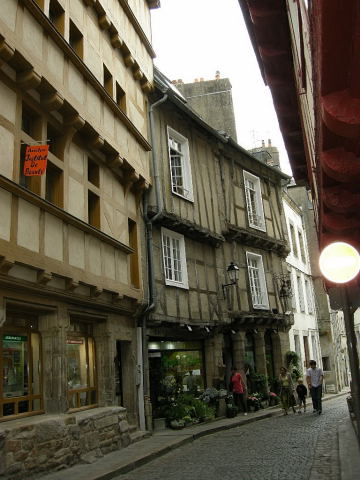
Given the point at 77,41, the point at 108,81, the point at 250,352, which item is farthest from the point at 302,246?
the point at 77,41

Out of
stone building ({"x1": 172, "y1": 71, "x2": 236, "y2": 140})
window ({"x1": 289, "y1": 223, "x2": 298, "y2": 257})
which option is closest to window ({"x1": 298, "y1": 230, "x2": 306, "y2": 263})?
window ({"x1": 289, "y1": 223, "x2": 298, "y2": 257})

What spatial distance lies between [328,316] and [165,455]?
63.0ft

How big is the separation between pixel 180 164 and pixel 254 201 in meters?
5.16

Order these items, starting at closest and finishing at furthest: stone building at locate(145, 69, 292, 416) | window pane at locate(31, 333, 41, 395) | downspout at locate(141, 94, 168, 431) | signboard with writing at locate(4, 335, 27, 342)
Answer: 1. signboard with writing at locate(4, 335, 27, 342)
2. window pane at locate(31, 333, 41, 395)
3. downspout at locate(141, 94, 168, 431)
4. stone building at locate(145, 69, 292, 416)

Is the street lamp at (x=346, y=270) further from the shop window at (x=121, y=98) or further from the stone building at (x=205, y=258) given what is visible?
the shop window at (x=121, y=98)

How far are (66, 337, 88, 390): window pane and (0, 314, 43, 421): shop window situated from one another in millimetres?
853

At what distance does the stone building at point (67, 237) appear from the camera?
6961 mm

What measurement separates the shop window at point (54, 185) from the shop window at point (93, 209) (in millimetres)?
1255

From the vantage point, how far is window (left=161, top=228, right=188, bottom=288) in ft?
42.7

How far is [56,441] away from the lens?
7156 millimetres

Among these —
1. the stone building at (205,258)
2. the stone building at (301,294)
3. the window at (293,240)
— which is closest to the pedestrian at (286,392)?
the stone building at (205,258)

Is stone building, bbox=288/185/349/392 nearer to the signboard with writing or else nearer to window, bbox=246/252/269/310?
window, bbox=246/252/269/310

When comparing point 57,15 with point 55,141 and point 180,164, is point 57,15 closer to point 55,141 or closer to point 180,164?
point 55,141

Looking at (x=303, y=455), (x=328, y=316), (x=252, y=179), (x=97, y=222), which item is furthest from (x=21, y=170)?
(x=328, y=316)
